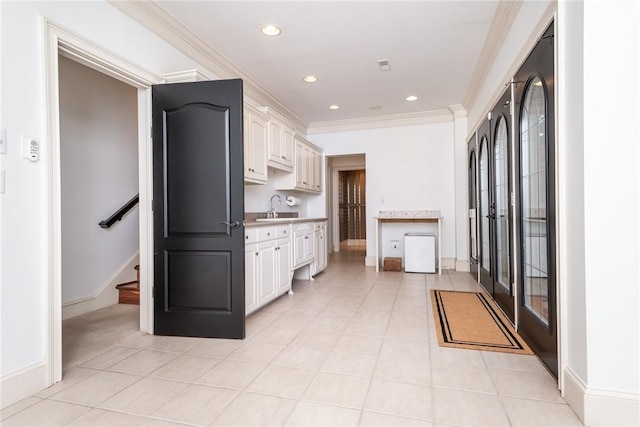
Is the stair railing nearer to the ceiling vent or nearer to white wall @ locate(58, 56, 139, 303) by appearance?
white wall @ locate(58, 56, 139, 303)

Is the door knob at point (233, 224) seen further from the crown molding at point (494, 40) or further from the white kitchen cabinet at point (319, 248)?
the crown molding at point (494, 40)

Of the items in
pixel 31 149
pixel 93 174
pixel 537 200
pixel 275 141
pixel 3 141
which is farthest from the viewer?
pixel 275 141

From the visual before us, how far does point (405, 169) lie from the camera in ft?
19.4

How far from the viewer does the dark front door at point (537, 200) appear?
186 centimetres

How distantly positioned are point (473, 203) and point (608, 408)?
3600 millimetres

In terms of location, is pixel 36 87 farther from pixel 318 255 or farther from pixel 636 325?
pixel 318 255

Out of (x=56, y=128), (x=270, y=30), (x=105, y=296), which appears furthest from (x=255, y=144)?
(x=105, y=296)

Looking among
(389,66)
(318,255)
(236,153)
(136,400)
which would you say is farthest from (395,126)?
(136,400)

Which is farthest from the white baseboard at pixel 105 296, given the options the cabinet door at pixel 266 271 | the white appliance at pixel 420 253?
the white appliance at pixel 420 253

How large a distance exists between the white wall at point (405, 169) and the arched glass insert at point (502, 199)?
2.36 metres

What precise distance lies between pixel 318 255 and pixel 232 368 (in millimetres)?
3183

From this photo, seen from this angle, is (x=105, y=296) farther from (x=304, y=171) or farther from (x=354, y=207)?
(x=354, y=207)

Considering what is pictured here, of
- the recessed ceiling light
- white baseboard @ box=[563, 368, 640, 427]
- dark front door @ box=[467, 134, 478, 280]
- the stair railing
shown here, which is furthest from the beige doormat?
the stair railing

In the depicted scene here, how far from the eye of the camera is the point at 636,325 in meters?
1.40
